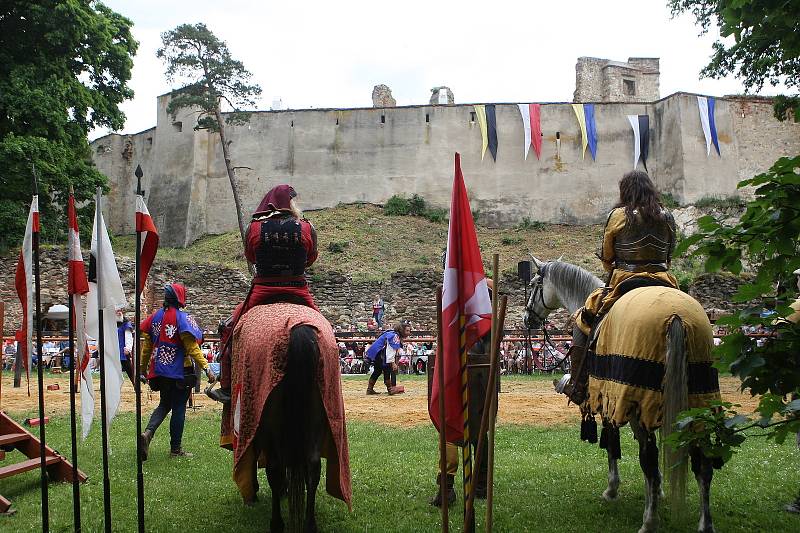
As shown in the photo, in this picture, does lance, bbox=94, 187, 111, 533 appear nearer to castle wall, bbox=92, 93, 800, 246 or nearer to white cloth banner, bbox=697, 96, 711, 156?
castle wall, bbox=92, 93, 800, 246

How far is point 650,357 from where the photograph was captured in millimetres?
4699

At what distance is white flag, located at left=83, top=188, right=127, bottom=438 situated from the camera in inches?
195

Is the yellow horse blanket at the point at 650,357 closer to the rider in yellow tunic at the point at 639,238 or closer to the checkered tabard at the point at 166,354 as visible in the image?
the rider in yellow tunic at the point at 639,238

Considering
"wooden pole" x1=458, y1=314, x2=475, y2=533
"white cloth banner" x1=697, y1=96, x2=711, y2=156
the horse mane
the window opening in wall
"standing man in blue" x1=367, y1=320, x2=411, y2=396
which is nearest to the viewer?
"wooden pole" x1=458, y1=314, x2=475, y2=533

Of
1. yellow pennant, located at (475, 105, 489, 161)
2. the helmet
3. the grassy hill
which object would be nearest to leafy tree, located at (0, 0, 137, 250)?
the grassy hill

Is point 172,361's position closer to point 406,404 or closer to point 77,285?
point 77,285

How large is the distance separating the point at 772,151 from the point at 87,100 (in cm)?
3818

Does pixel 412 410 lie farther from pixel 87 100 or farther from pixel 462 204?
pixel 87 100

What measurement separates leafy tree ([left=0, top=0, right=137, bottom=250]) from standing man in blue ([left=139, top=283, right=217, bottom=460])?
53.2ft

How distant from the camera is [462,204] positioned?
13.3ft

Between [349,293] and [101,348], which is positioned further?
[349,293]

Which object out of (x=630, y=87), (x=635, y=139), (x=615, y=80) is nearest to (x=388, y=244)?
(x=635, y=139)

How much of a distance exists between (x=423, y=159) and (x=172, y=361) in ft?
123

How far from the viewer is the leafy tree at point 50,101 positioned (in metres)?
22.4
